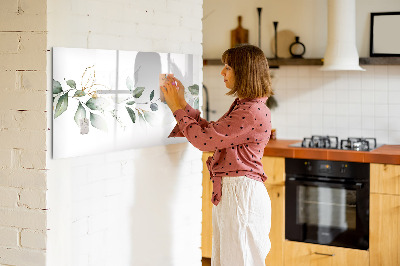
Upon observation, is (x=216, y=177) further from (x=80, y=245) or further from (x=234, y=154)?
(x=80, y=245)

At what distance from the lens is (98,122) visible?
2654mm

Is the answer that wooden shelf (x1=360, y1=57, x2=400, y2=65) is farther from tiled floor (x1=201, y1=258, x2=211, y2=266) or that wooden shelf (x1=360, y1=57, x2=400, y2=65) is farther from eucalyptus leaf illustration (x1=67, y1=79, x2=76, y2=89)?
eucalyptus leaf illustration (x1=67, y1=79, x2=76, y2=89)

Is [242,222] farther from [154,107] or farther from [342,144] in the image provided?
[342,144]

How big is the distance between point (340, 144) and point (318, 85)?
0.68 m

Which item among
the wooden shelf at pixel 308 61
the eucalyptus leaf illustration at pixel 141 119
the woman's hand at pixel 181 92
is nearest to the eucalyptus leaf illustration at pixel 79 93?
the eucalyptus leaf illustration at pixel 141 119

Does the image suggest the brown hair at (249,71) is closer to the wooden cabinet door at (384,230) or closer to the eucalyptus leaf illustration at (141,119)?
the eucalyptus leaf illustration at (141,119)

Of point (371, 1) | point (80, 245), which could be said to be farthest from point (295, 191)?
point (80, 245)

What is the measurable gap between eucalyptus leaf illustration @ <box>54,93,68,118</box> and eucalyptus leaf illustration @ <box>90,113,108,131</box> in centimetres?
17

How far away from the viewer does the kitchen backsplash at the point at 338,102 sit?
16.0 feet

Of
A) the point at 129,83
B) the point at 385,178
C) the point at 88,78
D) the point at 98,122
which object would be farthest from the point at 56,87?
the point at 385,178

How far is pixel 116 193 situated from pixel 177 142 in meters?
0.49

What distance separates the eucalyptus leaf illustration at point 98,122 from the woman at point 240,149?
1.20ft

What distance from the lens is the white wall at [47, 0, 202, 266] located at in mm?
2508

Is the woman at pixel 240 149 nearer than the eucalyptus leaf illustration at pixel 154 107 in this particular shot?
Yes
